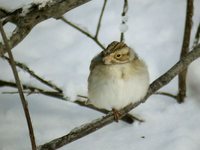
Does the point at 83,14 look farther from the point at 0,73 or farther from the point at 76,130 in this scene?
the point at 76,130

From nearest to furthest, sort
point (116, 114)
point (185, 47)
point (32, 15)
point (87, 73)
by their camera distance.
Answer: point (32, 15), point (116, 114), point (185, 47), point (87, 73)

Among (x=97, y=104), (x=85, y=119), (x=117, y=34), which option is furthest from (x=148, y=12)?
(x=97, y=104)

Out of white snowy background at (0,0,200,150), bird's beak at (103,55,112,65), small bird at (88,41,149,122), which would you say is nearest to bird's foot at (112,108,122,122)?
small bird at (88,41,149,122)

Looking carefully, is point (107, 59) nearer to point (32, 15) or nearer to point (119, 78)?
point (119, 78)

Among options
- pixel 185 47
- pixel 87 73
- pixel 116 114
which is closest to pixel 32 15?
pixel 116 114

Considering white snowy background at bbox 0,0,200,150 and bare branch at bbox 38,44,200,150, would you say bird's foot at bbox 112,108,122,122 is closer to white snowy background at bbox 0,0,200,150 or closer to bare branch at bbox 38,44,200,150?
bare branch at bbox 38,44,200,150

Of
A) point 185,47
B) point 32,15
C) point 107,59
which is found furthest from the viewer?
point 185,47
